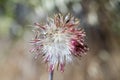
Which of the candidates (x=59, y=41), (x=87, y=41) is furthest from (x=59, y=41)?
(x=87, y=41)

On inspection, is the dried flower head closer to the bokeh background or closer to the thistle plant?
the thistle plant

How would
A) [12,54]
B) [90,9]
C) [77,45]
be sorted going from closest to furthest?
[77,45], [90,9], [12,54]

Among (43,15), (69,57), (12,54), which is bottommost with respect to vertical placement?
(69,57)

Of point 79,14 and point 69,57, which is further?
point 79,14

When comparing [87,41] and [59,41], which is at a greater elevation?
[87,41]

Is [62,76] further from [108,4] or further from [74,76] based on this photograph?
[108,4]

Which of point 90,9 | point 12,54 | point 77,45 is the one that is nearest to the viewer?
point 77,45

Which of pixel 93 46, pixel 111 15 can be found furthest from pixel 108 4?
pixel 93 46

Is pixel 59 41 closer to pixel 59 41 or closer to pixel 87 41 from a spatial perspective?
pixel 59 41
